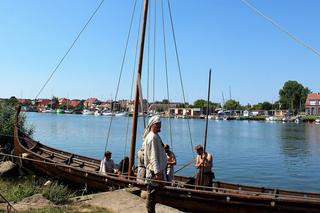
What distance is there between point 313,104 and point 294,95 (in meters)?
24.7

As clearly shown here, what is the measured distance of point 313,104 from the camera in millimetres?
153250

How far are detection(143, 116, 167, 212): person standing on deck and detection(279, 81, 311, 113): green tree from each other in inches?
6987

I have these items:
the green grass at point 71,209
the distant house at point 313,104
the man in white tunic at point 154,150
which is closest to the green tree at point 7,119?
the green grass at point 71,209

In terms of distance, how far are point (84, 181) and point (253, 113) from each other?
7410 inches

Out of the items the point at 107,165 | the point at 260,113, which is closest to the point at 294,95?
the point at 260,113

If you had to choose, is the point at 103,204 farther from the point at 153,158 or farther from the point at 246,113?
the point at 246,113

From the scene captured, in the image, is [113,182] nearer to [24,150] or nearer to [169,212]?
[169,212]

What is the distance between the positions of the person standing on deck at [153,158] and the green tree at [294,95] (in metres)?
177

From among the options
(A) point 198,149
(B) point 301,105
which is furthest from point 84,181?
(B) point 301,105

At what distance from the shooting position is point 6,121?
27.6m

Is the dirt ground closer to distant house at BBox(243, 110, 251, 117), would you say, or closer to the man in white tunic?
the man in white tunic

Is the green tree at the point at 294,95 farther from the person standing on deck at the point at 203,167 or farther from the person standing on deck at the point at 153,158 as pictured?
the person standing on deck at the point at 153,158

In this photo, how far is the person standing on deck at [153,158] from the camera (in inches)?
288

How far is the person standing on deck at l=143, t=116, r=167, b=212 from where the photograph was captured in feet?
24.0
